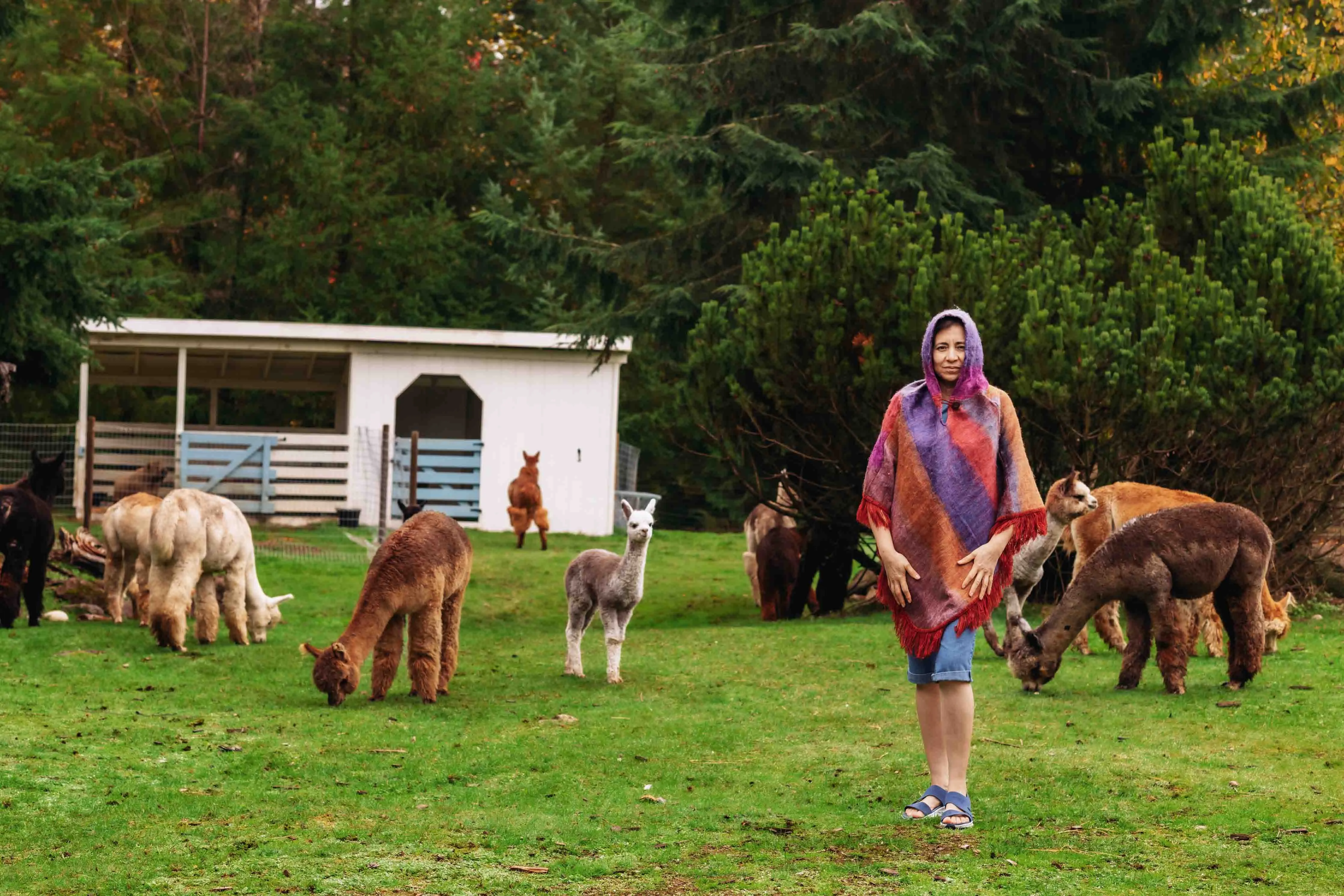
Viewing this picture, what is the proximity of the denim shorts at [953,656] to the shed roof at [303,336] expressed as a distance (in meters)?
21.0

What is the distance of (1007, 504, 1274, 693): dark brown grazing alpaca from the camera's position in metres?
10.6

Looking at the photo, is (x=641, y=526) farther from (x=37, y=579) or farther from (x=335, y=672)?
(x=37, y=579)

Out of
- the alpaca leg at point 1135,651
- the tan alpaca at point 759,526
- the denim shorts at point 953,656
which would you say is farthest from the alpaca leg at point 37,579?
the denim shorts at point 953,656

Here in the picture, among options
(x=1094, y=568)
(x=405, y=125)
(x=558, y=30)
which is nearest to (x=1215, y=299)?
(x=1094, y=568)

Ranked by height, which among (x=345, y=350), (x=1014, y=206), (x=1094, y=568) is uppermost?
(x=1014, y=206)

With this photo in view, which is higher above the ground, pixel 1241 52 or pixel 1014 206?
pixel 1241 52

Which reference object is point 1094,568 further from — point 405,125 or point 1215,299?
point 405,125

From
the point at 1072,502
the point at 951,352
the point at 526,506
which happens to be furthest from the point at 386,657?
the point at 526,506

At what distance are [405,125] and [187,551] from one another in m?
30.4

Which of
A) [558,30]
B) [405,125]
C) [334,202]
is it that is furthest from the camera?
[558,30]

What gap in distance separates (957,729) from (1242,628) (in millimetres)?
5038

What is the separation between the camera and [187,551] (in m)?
13.2

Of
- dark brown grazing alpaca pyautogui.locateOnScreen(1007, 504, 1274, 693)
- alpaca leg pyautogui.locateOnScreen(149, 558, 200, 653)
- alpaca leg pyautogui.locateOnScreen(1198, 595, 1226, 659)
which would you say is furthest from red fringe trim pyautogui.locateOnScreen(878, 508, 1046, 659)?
alpaca leg pyautogui.locateOnScreen(149, 558, 200, 653)

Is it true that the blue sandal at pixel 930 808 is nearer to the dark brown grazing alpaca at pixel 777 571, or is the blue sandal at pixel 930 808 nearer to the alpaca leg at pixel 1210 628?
the alpaca leg at pixel 1210 628
